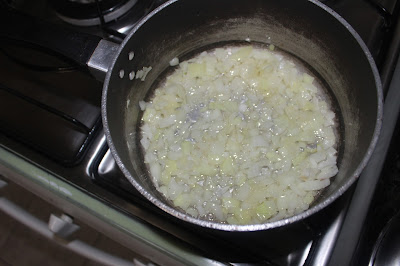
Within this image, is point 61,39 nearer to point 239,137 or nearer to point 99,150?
point 99,150

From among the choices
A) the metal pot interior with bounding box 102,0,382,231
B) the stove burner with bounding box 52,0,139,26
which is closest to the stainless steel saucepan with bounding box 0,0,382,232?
the metal pot interior with bounding box 102,0,382,231

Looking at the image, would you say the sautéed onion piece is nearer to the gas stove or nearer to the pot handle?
the gas stove

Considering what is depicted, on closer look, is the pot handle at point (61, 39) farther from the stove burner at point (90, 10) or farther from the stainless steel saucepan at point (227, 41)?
the stove burner at point (90, 10)

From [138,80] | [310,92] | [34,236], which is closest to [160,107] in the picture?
[138,80]

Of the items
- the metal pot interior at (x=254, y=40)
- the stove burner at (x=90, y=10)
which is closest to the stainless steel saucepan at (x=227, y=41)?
the metal pot interior at (x=254, y=40)

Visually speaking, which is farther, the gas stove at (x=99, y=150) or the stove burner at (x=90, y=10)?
the stove burner at (x=90, y=10)

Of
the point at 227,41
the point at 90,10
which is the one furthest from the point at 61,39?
the point at 227,41

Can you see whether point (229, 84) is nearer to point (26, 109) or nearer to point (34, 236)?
point (26, 109)
